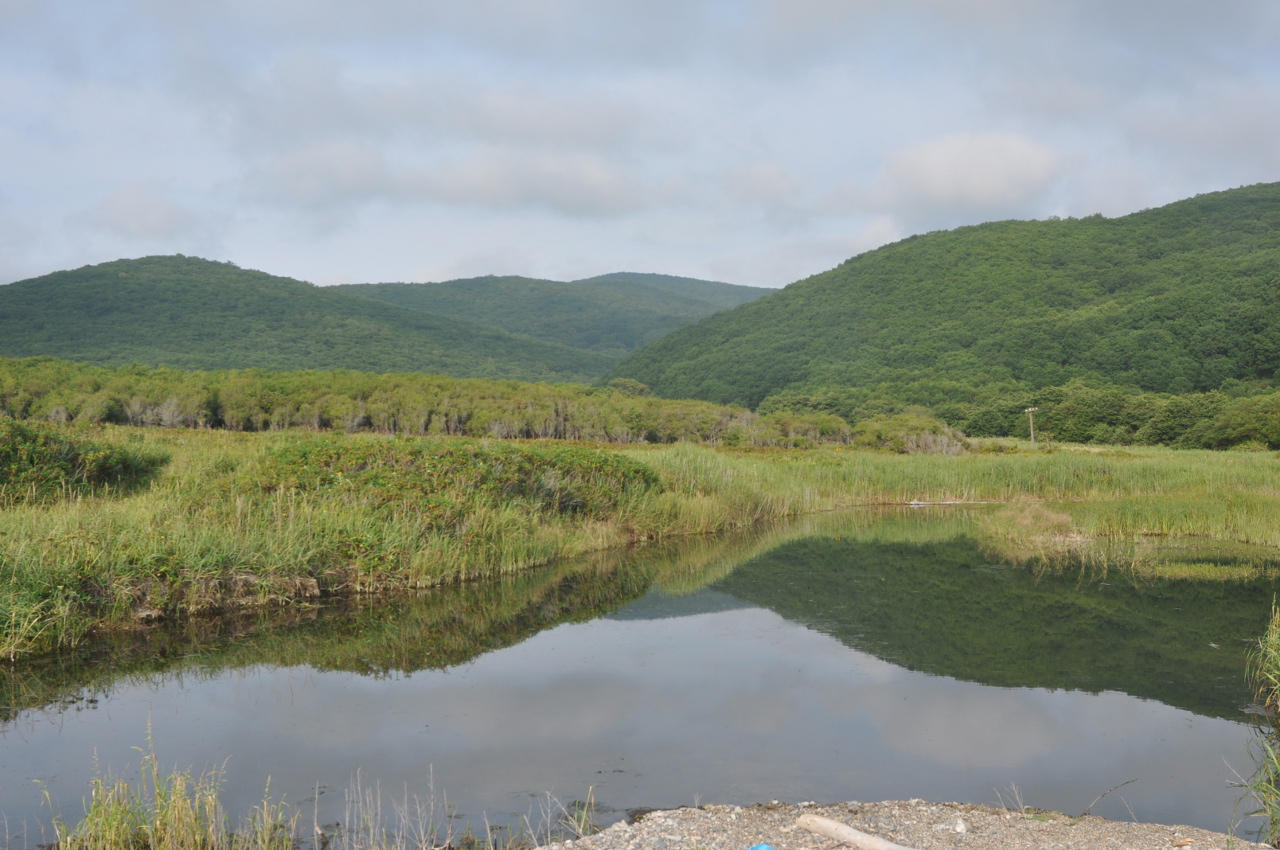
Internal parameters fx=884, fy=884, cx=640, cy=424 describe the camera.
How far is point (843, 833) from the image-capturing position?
14.9ft

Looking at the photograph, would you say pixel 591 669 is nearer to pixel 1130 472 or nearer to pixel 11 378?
pixel 1130 472

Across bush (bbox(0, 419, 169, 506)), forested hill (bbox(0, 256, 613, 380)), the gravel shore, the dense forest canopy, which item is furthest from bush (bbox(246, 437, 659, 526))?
forested hill (bbox(0, 256, 613, 380))

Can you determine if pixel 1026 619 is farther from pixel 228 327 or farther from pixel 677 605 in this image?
pixel 228 327

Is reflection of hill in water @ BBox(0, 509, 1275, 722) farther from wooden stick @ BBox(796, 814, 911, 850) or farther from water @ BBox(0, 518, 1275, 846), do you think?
wooden stick @ BBox(796, 814, 911, 850)

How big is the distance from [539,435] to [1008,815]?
1384 inches

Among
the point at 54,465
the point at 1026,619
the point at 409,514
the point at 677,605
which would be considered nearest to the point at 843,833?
the point at 677,605

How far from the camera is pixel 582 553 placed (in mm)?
15680

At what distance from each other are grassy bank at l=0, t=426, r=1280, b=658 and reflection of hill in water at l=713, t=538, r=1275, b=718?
2.98 metres

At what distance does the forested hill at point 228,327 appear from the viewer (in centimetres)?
9288

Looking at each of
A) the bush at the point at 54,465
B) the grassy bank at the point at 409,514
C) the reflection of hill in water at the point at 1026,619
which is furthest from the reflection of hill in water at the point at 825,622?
the bush at the point at 54,465

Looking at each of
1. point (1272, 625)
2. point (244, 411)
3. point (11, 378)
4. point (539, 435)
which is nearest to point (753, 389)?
point (539, 435)

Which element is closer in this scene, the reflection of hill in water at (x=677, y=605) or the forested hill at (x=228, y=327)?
the reflection of hill in water at (x=677, y=605)

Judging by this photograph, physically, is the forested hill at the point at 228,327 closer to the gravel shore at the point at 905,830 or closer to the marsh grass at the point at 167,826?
the marsh grass at the point at 167,826

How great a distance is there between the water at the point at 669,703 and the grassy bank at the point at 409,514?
29.8 inches
